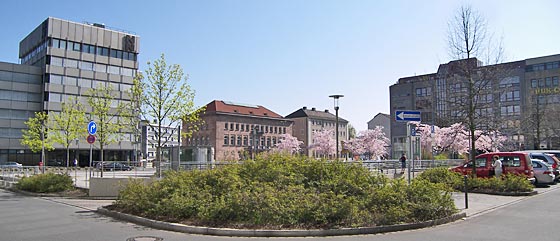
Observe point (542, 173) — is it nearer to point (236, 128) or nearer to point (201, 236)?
point (201, 236)

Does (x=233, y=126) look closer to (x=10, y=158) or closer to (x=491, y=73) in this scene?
(x=10, y=158)

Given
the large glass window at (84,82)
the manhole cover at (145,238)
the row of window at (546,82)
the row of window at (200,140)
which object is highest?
the row of window at (546,82)

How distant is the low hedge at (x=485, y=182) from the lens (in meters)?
18.4

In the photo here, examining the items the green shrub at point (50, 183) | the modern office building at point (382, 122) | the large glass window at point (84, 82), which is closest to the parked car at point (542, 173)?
the green shrub at point (50, 183)

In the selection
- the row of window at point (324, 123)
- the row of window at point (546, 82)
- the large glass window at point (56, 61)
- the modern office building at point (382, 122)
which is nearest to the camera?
the large glass window at point (56, 61)

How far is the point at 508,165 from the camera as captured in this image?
21.9m

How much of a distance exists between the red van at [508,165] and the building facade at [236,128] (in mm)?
72419

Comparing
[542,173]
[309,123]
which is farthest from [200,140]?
[542,173]

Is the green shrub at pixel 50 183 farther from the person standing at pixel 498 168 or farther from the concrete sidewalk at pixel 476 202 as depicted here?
the person standing at pixel 498 168

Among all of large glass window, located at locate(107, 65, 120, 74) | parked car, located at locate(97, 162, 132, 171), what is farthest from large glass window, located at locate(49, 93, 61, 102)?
parked car, located at locate(97, 162, 132, 171)

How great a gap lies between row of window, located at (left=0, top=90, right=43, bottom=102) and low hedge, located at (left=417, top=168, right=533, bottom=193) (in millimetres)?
64098

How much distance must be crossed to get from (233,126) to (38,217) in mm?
92429

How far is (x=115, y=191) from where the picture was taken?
19000 millimetres

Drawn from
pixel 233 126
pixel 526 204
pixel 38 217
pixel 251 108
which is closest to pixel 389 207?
pixel 526 204
